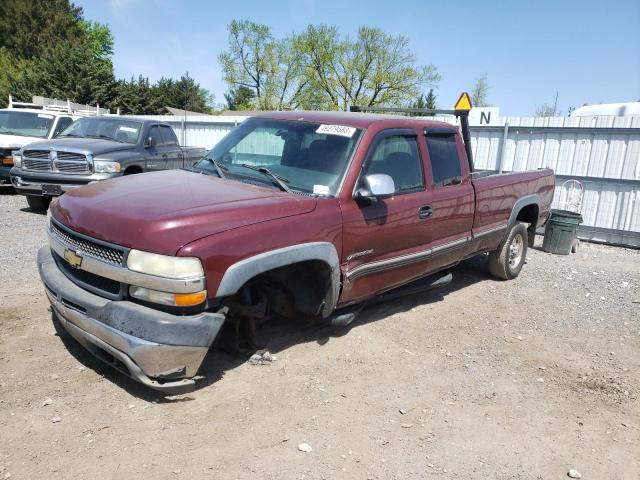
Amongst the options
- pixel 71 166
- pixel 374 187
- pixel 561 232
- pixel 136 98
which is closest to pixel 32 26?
pixel 136 98

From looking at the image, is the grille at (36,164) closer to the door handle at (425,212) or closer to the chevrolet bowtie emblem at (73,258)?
the chevrolet bowtie emblem at (73,258)

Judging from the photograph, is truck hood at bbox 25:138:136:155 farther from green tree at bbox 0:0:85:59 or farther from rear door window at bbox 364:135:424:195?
green tree at bbox 0:0:85:59

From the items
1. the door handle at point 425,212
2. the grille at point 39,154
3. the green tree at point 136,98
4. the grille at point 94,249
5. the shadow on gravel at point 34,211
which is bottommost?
the shadow on gravel at point 34,211

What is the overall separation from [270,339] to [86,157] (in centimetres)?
571

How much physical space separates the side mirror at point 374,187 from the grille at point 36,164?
6.71m

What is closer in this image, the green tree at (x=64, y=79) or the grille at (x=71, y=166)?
the grille at (x=71, y=166)

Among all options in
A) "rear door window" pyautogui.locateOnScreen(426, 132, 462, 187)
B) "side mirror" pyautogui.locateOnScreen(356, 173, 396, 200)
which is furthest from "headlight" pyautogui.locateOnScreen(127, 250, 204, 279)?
"rear door window" pyautogui.locateOnScreen(426, 132, 462, 187)

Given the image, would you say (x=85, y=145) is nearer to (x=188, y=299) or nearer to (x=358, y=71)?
(x=188, y=299)

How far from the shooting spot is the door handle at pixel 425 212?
4555mm

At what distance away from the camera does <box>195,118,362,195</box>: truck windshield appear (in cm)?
395

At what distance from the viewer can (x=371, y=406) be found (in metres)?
3.48

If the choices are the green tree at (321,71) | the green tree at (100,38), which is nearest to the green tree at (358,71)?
the green tree at (321,71)

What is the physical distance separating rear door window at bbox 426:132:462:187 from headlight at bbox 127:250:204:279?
2.72 metres

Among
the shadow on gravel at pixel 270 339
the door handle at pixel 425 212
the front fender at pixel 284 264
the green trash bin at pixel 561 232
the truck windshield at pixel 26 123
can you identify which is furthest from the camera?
the truck windshield at pixel 26 123
